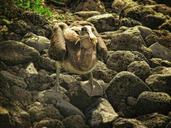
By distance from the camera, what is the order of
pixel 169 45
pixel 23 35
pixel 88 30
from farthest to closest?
pixel 169 45
pixel 23 35
pixel 88 30

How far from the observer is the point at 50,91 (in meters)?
9.14

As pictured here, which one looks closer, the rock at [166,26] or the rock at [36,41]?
the rock at [36,41]

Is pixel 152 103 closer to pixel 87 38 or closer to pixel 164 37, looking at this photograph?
pixel 87 38

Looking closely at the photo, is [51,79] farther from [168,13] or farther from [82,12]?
[168,13]

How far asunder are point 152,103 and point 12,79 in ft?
7.73

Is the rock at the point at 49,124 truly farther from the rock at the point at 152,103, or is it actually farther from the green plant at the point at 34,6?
the green plant at the point at 34,6

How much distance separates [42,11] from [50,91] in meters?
3.37

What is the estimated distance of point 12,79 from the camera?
9.23m

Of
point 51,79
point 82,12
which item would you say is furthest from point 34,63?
point 82,12

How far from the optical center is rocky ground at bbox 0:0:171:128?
8.54 metres

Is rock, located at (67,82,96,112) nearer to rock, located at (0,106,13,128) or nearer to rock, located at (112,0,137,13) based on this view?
rock, located at (0,106,13,128)

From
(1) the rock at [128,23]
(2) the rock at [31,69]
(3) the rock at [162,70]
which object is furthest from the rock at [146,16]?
(2) the rock at [31,69]

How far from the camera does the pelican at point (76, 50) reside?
893cm

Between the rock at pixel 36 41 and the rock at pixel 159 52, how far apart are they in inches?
87.8
